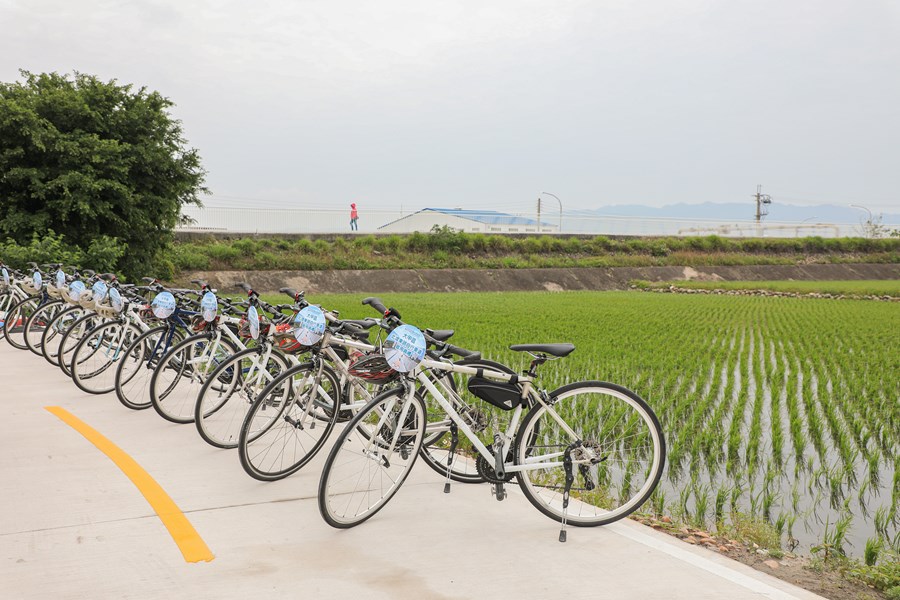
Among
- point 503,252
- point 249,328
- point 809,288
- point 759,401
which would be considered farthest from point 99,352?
point 503,252

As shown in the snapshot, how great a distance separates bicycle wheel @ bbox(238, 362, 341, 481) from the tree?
13.5 meters

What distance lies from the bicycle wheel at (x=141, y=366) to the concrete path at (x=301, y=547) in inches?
62.2

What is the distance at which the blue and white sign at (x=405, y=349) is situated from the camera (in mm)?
3891

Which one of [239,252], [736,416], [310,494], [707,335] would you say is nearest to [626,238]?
[239,252]

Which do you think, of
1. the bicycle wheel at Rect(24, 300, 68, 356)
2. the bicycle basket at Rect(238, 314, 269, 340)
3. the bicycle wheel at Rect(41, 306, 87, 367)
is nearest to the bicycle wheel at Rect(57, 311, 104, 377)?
the bicycle wheel at Rect(41, 306, 87, 367)

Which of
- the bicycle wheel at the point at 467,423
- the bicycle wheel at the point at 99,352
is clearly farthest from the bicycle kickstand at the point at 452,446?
the bicycle wheel at the point at 99,352

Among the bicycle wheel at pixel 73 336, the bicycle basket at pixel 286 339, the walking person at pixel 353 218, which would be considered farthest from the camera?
the walking person at pixel 353 218

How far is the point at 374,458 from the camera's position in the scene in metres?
3.96

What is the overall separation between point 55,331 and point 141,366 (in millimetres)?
3012

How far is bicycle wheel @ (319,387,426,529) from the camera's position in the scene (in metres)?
3.78

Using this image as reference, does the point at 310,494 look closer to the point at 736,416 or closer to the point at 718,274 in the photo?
the point at 736,416

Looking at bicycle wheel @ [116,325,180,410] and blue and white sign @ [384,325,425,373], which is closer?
blue and white sign @ [384,325,425,373]

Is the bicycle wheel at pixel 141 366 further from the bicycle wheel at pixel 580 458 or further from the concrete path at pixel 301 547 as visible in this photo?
the bicycle wheel at pixel 580 458

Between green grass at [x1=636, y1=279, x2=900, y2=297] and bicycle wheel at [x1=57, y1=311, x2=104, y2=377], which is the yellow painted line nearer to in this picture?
bicycle wheel at [x1=57, y1=311, x2=104, y2=377]
